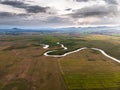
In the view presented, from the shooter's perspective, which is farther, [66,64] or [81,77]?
[66,64]

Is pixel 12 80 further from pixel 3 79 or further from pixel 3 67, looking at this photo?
pixel 3 67

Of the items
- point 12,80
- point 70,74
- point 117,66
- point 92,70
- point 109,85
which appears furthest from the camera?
point 117,66

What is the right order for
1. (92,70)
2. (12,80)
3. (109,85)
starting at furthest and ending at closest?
(92,70) < (12,80) < (109,85)

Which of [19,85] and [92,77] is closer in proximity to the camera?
[19,85]

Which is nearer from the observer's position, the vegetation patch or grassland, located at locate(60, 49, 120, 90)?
the vegetation patch

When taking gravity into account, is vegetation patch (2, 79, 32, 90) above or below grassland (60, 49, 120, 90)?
above

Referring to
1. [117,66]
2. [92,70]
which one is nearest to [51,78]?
[92,70]

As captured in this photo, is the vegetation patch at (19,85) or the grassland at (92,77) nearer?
the vegetation patch at (19,85)

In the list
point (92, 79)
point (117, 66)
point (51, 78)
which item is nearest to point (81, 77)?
point (92, 79)

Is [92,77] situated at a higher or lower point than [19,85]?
lower

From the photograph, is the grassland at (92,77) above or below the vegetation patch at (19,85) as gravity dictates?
below
